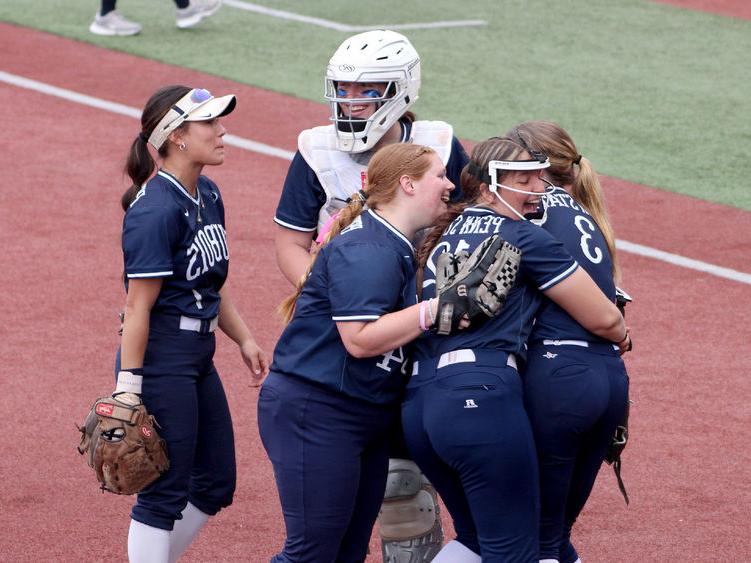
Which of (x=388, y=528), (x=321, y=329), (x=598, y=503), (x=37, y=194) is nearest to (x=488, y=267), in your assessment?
(x=321, y=329)

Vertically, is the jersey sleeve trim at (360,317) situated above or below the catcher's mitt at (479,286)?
below

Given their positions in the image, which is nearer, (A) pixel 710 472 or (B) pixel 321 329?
(B) pixel 321 329

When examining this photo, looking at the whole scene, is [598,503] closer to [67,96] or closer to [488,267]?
[488,267]

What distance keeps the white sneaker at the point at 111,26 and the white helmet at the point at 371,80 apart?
9727 mm

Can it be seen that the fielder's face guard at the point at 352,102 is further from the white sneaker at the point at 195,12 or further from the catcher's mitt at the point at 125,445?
the white sneaker at the point at 195,12

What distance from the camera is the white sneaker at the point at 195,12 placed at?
14.5 m

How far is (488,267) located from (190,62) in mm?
9929

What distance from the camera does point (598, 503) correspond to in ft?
19.2

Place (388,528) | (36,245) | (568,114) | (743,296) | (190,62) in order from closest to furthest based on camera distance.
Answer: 1. (388,528)
2. (743,296)
3. (36,245)
4. (568,114)
5. (190,62)

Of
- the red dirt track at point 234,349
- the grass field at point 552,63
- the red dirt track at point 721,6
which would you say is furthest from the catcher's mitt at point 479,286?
the red dirt track at point 721,6

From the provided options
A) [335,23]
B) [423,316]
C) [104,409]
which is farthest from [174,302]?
[335,23]

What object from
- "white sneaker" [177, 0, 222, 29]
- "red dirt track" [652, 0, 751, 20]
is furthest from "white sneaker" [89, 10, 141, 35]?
"red dirt track" [652, 0, 751, 20]

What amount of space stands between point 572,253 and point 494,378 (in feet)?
1.78

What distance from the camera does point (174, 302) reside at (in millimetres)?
4570
